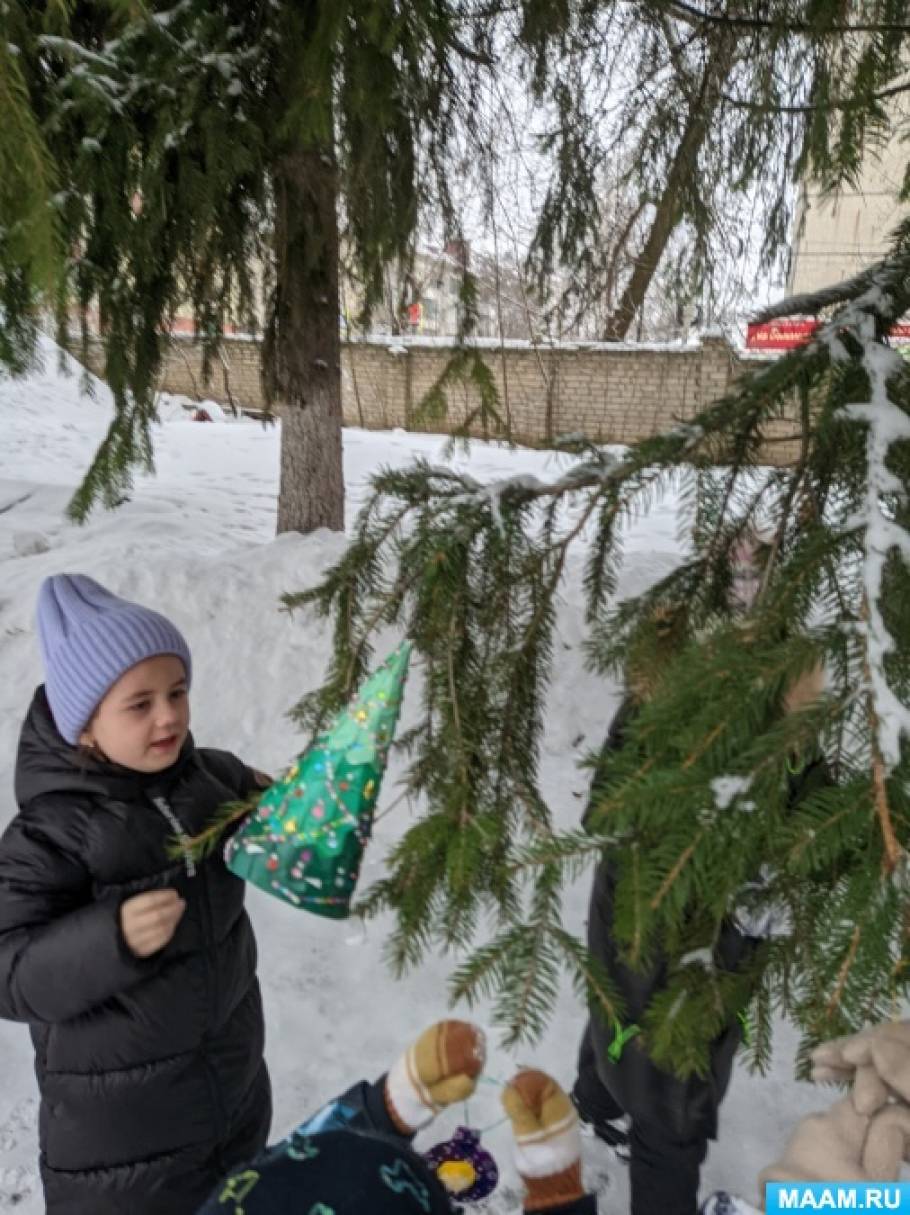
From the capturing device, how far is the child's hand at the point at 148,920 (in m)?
1.37

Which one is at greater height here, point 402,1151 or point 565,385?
point 565,385

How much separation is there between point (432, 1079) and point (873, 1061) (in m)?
0.55

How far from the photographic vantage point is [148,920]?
138 cm

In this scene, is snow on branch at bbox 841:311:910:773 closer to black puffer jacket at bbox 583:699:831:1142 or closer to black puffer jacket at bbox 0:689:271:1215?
black puffer jacket at bbox 583:699:831:1142

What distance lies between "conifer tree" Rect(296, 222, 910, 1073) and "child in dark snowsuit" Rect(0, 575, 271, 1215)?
33cm

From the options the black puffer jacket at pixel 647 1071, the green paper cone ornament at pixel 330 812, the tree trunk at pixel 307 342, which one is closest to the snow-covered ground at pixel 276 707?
the green paper cone ornament at pixel 330 812

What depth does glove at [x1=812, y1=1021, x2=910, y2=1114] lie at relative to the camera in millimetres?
801

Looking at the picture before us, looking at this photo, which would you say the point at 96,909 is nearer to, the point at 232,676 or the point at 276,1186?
the point at 276,1186

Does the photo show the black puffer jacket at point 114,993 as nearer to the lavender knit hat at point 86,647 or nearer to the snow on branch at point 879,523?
the lavender knit hat at point 86,647

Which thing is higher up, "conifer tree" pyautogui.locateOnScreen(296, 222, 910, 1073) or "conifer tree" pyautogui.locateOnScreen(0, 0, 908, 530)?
"conifer tree" pyautogui.locateOnScreen(0, 0, 908, 530)

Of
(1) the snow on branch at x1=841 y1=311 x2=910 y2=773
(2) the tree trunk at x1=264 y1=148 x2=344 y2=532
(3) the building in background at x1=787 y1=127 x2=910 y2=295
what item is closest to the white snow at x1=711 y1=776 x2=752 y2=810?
(1) the snow on branch at x1=841 y1=311 x2=910 y2=773

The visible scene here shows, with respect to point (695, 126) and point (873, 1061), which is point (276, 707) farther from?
point (873, 1061)

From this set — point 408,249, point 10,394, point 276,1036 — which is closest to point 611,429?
point 10,394

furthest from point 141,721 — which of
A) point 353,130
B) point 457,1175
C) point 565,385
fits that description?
point 565,385
